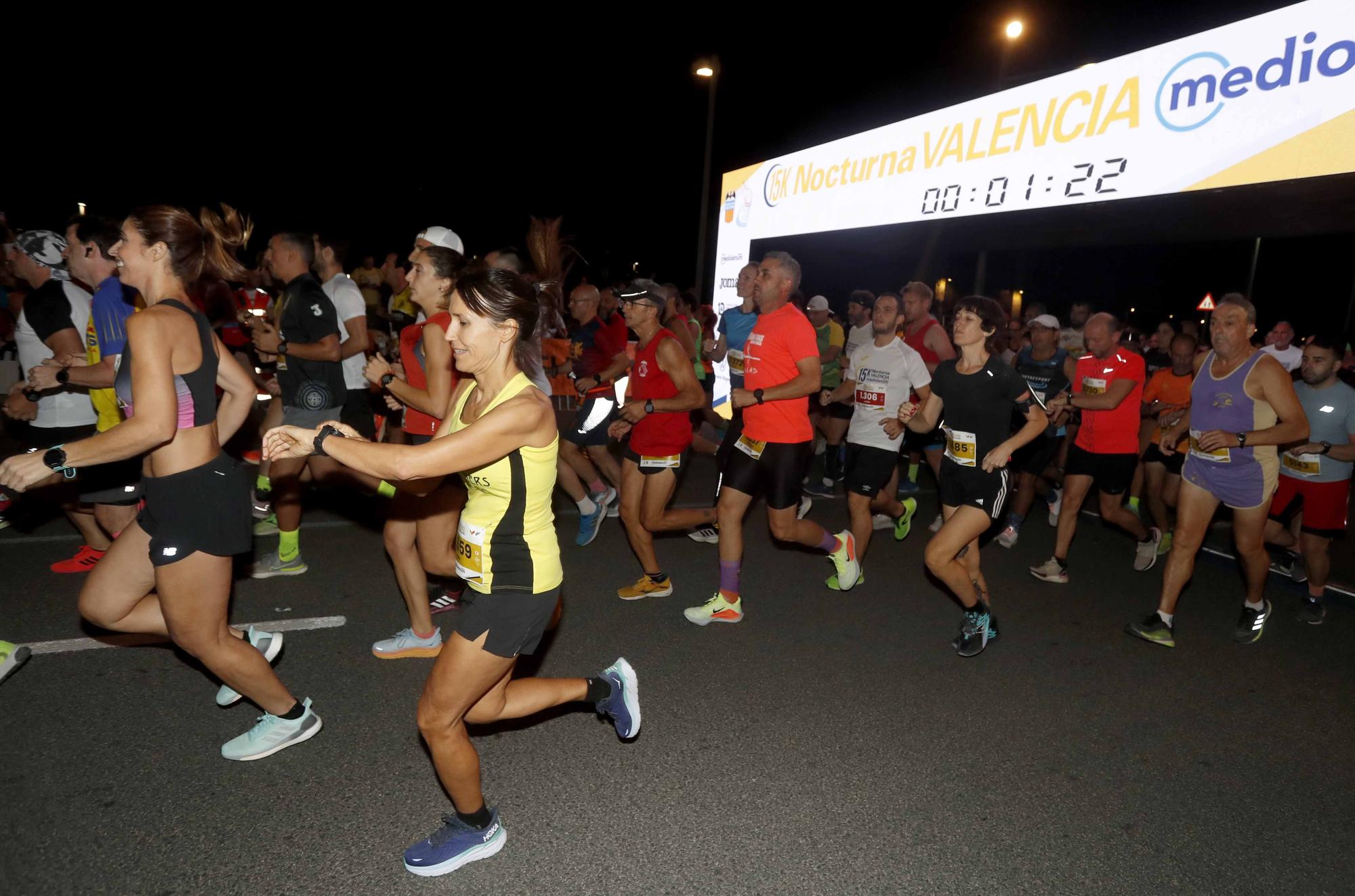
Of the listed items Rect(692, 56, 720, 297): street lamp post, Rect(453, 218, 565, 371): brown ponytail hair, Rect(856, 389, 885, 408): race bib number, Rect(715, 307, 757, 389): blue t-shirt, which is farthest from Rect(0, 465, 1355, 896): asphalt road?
Rect(692, 56, 720, 297): street lamp post

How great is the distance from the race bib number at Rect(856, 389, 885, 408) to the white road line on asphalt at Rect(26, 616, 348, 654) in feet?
12.9

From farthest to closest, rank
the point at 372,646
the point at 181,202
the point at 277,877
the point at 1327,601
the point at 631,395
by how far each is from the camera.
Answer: the point at 181,202, the point at 1327,601, the point at 631,395, the point at 372,646, the point at 277,877

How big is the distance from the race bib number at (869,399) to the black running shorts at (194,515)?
4437mm

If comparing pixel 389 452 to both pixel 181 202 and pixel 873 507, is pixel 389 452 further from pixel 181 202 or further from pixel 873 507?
pixel 181 202

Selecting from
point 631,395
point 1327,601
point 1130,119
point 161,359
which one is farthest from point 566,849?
point 1130,119

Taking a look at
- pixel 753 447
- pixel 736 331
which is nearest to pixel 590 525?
pixel 753 447

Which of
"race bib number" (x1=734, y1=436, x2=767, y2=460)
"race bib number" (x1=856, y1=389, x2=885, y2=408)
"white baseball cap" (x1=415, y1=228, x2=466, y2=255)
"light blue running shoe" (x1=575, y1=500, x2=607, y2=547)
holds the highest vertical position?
"white baseball cap" (x1=415, y1=228, x2=466, y2=255)

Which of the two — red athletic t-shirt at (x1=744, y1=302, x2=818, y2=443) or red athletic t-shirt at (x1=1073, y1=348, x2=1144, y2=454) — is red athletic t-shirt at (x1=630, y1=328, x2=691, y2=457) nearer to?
red athletic t-shirt at (x1=744, y1=302, x2=818, y2=443)

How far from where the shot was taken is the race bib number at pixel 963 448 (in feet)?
15.0

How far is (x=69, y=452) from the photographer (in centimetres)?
266

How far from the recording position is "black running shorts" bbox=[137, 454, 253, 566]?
9.48 ft

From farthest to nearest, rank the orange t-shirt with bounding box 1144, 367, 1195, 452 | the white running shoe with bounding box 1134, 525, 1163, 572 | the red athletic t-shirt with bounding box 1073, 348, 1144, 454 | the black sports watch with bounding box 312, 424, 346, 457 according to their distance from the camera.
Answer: the orange t-shirt with bounding box 1144, 367, 1195, 452
the white running shoe with bounding box 1134, 525, 1163, 572
the red athletic t-shirt with bounding box 1073, 348, 1144, 454
the black sports watch with bounding box 312, 424, 346, 457

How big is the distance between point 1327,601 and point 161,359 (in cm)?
769

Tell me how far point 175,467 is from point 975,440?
154 inches
